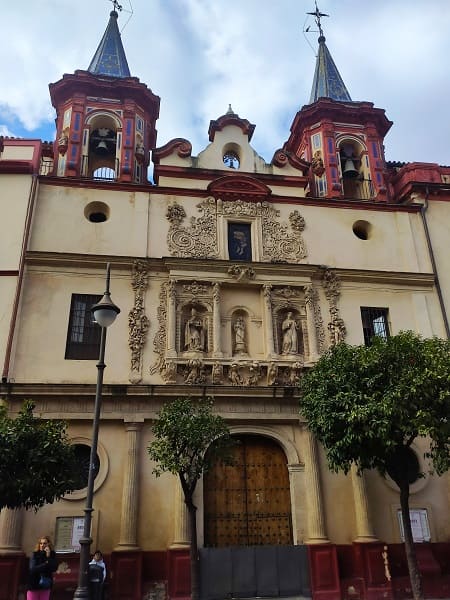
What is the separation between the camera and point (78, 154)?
21078mm

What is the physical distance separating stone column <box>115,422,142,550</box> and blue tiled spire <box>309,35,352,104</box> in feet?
59.3

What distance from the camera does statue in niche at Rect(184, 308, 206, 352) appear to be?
17.6 meters

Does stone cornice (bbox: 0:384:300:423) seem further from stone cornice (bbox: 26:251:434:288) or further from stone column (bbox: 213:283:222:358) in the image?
stone cornice (bbox: 26:251:434:288)

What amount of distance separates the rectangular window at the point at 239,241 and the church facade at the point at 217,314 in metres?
0.08

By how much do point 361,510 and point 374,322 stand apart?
6.45m

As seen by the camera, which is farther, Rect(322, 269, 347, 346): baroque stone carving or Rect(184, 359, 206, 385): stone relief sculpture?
Rect(322, 269, 347, 346): baroque stone carving

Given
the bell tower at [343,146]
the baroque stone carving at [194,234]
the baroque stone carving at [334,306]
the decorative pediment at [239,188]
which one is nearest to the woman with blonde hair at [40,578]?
the baroque stone carving at [194,234]

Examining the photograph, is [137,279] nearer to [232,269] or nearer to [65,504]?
[232,269]

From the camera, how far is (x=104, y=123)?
74.0 ft

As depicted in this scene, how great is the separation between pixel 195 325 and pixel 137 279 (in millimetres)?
2503

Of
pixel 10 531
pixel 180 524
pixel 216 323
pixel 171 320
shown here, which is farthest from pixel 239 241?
pixel 10 531

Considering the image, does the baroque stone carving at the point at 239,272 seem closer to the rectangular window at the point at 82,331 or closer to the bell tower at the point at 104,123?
the rectangular window at the point at 82,331

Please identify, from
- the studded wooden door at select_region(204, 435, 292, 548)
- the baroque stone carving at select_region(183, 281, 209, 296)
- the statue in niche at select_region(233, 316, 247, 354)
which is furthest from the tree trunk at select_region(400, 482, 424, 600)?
the baroque stone carving at select_region(183, 281, 209, 296)

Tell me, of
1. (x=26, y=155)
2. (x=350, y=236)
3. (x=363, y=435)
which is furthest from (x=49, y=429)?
(x=350, y=236)
